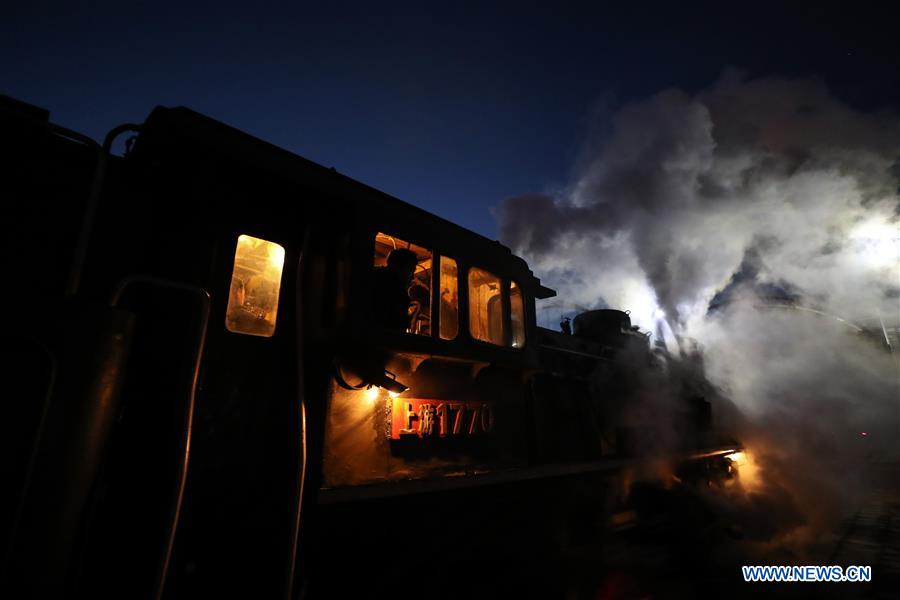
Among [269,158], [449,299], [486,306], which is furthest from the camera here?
[486,306]

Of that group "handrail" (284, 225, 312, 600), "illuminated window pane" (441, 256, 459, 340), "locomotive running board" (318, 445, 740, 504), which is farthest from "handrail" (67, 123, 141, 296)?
"illuminated window pane" (441, 256, 459, 340)

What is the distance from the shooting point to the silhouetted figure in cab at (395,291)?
12.3 feet

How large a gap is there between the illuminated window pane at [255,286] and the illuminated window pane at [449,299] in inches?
69.7

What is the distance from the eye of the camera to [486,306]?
5.07 metres

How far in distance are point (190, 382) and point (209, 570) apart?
1395mm

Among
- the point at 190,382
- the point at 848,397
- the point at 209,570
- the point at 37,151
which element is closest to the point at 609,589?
the point at 209,570

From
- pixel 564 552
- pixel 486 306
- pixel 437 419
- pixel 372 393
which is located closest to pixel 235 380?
pixel 372 393

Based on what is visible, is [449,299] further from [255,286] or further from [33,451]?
[33,451]

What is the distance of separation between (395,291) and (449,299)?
932 millimetres

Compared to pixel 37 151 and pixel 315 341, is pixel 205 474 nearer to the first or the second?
pixel 315 341

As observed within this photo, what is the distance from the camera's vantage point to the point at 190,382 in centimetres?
229

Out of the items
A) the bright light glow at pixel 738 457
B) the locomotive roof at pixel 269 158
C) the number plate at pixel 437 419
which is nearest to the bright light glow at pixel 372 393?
the number plate at pixel 437 419

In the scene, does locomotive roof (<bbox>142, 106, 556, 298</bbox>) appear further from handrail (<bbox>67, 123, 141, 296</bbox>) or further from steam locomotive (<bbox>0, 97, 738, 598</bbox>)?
handrail (<bbox>67, 123, 141, 296</bbox>)

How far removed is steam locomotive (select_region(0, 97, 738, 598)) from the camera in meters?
1.68
